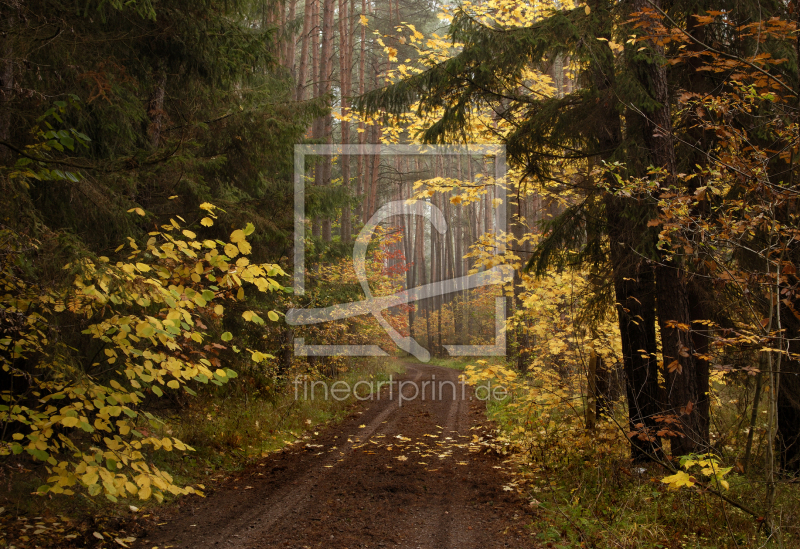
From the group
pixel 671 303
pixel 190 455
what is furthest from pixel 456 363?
pixel 671 303

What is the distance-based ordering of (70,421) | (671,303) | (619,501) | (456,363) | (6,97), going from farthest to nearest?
1. (456,363)
2. (671,303)
3. (619,501)
4. (6,97)
5. (70,421)

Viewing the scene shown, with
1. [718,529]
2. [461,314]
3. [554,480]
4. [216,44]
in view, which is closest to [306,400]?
[554,480]

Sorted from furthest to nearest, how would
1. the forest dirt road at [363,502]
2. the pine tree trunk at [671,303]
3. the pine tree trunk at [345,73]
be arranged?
the pine tree trunk at [345,73]
the pine tree trunk at [671,303]
the forest dirt road at [363,502]

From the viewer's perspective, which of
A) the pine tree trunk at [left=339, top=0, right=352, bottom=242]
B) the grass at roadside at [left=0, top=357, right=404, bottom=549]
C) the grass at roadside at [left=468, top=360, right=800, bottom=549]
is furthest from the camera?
the pine tree trunk at [left=339, top=0, right=352, bottom=242]

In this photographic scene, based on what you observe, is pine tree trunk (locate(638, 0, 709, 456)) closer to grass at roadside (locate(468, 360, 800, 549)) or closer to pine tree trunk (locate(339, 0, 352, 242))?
grass at roadside (locate(468, 360, 800, 549))

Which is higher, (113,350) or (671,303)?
(671,303)

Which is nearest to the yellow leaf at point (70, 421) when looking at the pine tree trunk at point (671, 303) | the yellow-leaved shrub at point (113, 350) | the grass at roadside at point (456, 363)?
Answer: the yellow-leaved shrub at point (113, 350)

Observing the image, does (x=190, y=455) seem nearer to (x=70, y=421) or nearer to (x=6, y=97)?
(x=70, y=421)

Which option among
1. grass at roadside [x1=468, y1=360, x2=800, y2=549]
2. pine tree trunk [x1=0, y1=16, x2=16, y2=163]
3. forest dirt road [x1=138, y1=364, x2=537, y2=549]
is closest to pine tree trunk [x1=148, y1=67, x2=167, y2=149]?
pine tree trunk [x1=0, y1=16, x2=16, y2=163]

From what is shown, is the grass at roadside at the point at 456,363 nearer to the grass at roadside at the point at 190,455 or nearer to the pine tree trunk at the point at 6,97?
the grass at roadside at the point at 190,455

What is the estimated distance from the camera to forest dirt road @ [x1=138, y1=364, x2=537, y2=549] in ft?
18.1

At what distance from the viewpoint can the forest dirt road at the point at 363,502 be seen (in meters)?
5.51

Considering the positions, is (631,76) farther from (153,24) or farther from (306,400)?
(306,400)

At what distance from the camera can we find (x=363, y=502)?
666 cm
